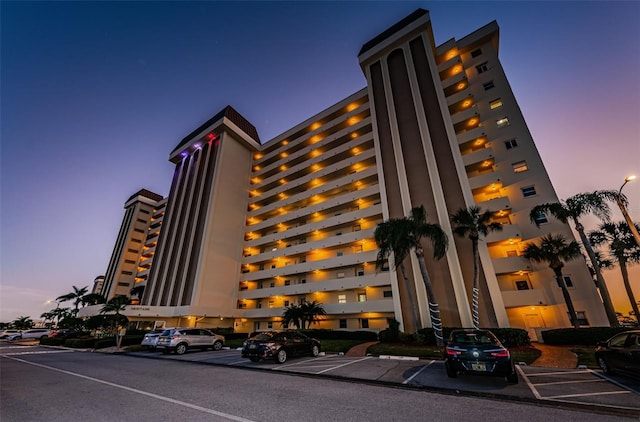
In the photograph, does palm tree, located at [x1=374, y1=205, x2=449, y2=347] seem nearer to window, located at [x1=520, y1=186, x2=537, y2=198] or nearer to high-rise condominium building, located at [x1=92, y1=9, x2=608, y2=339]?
high-rise condominium building, located at [x1=92, y1=9, x2=608, y2=339]

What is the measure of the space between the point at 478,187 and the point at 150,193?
231ft

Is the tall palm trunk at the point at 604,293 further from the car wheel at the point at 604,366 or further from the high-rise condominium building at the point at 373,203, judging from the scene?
the car wheel at the point at 604,366

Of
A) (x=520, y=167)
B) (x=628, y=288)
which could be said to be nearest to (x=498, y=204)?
(x=520, y=167)

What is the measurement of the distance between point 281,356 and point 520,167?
2726 cm

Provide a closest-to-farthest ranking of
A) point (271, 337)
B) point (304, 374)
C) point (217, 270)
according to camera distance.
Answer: point (304, 374) < point (271, 337) < point (217, 270)

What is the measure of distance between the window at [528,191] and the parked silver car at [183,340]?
30200 mm

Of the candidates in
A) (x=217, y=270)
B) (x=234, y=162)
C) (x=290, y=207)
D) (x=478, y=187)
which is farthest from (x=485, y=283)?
(x=234, y=162)

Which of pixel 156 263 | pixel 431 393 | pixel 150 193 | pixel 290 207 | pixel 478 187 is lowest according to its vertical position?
pixel 431 393

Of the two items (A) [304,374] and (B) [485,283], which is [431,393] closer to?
(A) [304,374]

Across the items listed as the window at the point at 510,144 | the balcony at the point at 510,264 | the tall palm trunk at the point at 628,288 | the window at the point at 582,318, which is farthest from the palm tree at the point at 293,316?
the tall palm trunk at the point at 628,288

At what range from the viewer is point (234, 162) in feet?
145

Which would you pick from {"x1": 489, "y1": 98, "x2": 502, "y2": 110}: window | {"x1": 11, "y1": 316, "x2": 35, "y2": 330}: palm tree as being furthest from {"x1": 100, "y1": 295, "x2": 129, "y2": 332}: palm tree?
{"x1": 11, "y1": 316, "x2": 35, "y2": 330}: palm tree

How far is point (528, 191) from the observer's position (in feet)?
79.0

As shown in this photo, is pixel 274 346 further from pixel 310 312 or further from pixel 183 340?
pixel 310 312
